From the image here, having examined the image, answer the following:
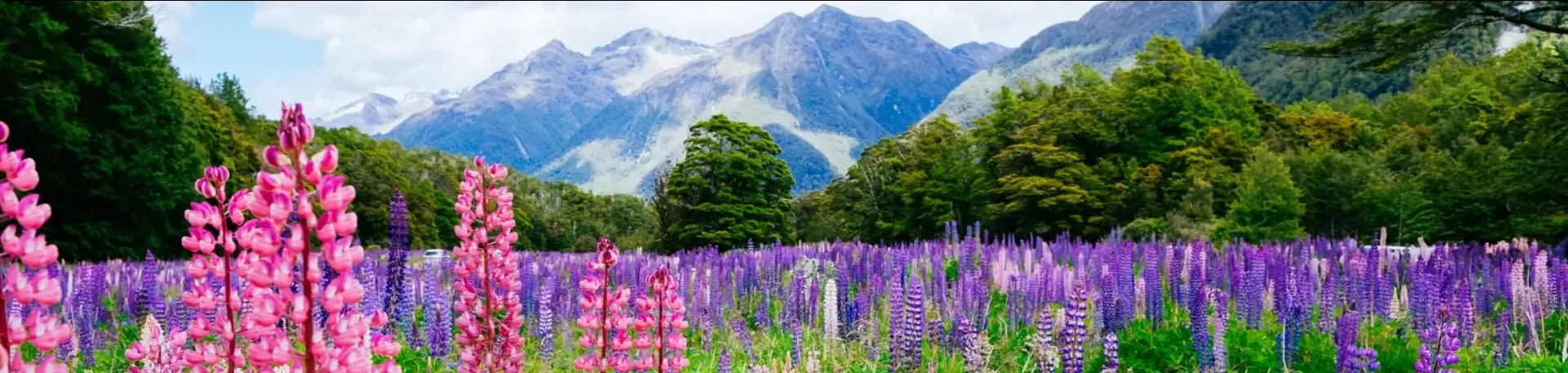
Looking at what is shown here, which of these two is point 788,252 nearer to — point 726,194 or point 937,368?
point 937,368

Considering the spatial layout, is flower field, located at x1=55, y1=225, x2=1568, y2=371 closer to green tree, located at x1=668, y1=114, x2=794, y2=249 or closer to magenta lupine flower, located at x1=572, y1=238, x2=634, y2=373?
magenta lupine flower, located at x1=572, y1=238, x2=634, y2=373

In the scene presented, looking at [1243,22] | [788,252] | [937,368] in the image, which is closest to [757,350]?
[937,368]

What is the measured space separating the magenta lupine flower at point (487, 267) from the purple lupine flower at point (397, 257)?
1.72m

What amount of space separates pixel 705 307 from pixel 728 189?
30.1 metres

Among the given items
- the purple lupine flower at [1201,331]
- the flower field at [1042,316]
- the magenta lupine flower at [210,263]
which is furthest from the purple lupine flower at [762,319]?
the magenta lupine flower at [210,263]

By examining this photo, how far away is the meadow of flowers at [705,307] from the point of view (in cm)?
165

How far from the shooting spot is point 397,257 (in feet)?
17.2

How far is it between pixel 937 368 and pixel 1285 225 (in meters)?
21.2

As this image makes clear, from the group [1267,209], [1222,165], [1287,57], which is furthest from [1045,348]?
[1287,57]

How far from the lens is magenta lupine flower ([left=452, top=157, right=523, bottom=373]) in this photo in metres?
2.99

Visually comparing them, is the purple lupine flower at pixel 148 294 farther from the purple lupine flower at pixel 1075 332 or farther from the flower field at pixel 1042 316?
the purple lupine flower at pixel 1075 332

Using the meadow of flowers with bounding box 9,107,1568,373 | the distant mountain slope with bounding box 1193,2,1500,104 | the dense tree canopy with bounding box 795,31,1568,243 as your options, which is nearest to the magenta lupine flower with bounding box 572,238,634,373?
the meadow of flowers with bounding box 9,107,1568,373

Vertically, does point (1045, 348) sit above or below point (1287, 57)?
below

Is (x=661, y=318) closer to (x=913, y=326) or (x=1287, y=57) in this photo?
(x=913, y=326)
